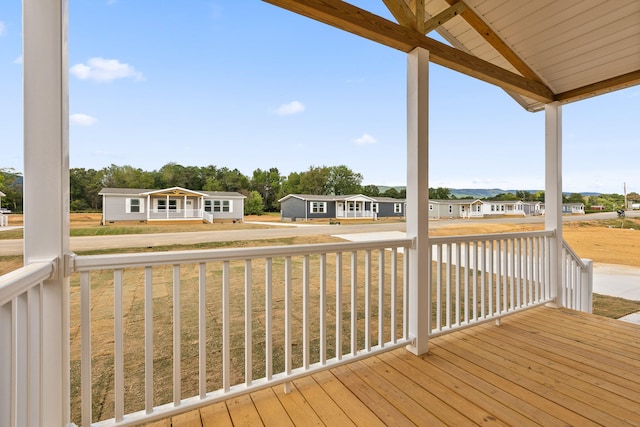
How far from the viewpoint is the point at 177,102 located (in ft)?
5.26

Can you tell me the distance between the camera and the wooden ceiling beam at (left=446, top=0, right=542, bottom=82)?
8.66ft

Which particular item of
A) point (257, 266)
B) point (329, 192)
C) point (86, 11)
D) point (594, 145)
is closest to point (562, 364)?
point (329, 192)

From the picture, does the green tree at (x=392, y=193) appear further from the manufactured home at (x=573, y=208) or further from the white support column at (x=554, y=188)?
the manufactured home at (x=573, y=208)

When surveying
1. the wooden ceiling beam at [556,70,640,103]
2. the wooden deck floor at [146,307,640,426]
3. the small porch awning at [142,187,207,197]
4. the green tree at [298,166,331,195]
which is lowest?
the wooden deck floor at [146,307,640,426]

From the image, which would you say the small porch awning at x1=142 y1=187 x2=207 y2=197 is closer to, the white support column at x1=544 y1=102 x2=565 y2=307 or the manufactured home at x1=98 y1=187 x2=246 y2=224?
the manufactured home at x1=98 y1=187 x2=246 y2=224

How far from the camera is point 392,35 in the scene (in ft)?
7.18

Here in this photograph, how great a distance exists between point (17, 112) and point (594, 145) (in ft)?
16.8

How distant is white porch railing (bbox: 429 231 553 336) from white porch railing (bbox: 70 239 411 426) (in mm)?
508

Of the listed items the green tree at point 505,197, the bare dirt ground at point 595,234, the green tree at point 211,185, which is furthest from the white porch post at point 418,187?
the green tree at point 211,185

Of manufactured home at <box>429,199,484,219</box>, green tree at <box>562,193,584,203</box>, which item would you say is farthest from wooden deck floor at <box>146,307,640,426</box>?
green tree at <box>562,193,584,203</box>

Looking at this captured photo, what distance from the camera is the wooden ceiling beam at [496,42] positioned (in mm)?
2639

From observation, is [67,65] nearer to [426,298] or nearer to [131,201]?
[131,201]

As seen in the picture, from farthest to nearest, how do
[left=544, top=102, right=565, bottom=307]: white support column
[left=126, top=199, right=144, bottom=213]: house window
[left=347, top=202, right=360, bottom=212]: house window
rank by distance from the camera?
[left=544, top=102, right=565, bottom=307]: white support column, [left=347, top=202, right=360, bottom=212]: house window, [left=126, top=199, right=144, bottom=213]: house window

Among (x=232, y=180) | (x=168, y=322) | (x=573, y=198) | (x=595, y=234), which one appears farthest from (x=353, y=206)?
(x=595, y=234)
